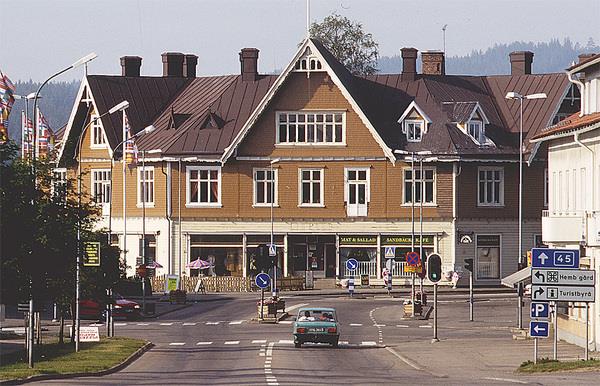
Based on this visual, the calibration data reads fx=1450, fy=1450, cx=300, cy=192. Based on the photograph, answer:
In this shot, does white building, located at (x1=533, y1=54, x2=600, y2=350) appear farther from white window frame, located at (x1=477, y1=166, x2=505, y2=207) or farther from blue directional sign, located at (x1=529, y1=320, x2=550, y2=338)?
white window frame, located at (x1=477, y1=166, x2=505, y2=207)

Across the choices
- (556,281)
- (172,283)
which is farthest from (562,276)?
(172,283)

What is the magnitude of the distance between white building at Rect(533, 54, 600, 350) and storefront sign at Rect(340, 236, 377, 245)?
37979 mm

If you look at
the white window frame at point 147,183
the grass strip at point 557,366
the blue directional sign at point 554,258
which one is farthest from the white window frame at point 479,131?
the blue directional sign at point 554,258

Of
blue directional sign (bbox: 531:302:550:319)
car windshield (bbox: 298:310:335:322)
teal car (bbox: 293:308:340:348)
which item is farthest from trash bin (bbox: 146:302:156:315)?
blue directional sign (bbox: 531:302:550:319)

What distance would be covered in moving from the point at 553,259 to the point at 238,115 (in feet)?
194

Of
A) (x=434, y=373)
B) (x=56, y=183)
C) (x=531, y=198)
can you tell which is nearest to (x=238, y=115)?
(x=531, y=198)

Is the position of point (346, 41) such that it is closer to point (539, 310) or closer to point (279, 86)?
point (279, 86)

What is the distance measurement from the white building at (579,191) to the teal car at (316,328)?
8585mm

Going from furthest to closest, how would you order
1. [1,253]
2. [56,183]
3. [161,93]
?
[161,93] → [56,183] → [1,253]

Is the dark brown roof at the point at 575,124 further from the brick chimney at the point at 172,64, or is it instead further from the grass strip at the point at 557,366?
the brick chimney at the point at 172,64

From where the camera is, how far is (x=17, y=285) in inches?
1796

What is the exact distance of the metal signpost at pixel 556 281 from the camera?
41.3 metres

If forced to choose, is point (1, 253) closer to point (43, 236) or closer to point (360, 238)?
point (43, 236)

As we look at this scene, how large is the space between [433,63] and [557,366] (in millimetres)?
67067
